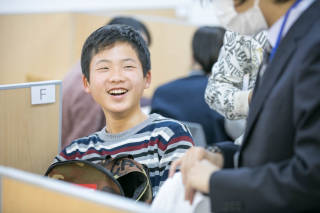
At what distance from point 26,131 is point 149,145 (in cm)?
45

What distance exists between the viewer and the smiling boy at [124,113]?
4.71 feet

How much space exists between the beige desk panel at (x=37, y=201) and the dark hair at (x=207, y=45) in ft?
5.75

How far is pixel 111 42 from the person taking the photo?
150 cm

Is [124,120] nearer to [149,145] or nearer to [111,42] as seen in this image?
[149,145]

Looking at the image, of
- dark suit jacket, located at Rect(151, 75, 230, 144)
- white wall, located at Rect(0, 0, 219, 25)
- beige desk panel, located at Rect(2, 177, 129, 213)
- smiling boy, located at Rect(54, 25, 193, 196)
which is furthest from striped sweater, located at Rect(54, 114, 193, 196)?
white wall, located at Rect(0, 0, 219, 25)

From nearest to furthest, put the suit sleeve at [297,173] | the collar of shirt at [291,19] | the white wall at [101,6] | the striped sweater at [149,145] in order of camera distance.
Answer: the suit sleeve at [297,173] → the collar of shirt at [291,19] → the striped sweater at [149,145] → the white wall at [101,6]

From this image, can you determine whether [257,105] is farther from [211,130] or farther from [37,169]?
[211,130]

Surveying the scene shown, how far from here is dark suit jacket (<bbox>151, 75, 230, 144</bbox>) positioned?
262 cm

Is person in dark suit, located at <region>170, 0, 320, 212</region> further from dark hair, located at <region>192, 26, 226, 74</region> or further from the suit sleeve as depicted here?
dark hair, located at <region>192, 26, 226, 74</region>

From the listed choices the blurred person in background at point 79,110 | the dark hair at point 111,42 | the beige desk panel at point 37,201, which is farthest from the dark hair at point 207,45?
the beige desk panel at point 37,201

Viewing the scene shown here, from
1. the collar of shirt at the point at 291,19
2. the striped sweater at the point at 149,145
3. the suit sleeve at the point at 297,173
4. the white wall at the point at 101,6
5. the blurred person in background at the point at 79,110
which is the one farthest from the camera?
the white wall at the point at 101,6

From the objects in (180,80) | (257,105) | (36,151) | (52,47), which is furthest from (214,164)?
(52,47)

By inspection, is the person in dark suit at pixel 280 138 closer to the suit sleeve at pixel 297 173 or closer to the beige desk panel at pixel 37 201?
the suit sleeve at pixel 297 173

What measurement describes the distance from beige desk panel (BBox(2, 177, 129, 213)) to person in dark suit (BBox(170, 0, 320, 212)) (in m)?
0.23
